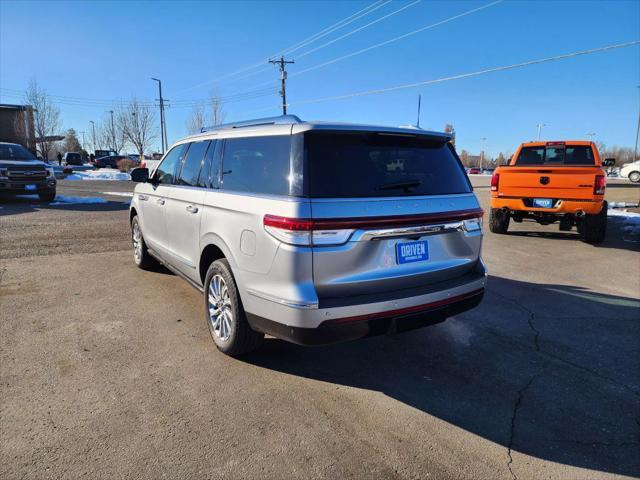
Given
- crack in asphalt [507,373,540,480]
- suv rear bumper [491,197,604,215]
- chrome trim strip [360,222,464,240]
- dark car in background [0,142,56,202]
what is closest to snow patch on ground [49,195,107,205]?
dark car in background [0,142,56,202]

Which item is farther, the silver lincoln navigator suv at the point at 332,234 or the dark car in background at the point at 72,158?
the dark car in background at the point at 72,158

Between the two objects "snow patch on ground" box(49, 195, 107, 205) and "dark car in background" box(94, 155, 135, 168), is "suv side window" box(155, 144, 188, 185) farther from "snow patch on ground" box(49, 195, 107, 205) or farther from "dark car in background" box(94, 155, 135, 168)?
"dark car in background" box(94, 155, 135, 168)

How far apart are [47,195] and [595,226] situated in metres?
15.7

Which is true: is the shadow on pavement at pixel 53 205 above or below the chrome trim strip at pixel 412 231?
below

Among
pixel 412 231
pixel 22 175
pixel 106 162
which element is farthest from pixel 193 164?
pixel 106 162

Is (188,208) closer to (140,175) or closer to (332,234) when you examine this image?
(140,175)

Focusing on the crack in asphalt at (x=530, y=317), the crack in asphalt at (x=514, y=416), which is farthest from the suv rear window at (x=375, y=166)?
the crack in asphalt at (x=530, y=317)

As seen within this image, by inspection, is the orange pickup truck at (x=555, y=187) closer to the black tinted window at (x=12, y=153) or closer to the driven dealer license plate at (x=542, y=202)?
the driven dealer license plate at (x=542, y=202)

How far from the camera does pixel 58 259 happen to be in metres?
6.95

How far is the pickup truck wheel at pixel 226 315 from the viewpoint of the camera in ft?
11.2

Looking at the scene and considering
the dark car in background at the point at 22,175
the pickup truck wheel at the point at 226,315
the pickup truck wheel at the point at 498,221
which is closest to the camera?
the pickup truck wheel at the point at 226,315

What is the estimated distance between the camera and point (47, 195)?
14.2 m

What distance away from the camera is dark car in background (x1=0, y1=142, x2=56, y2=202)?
43.1 ft

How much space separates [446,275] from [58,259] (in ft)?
20.7
